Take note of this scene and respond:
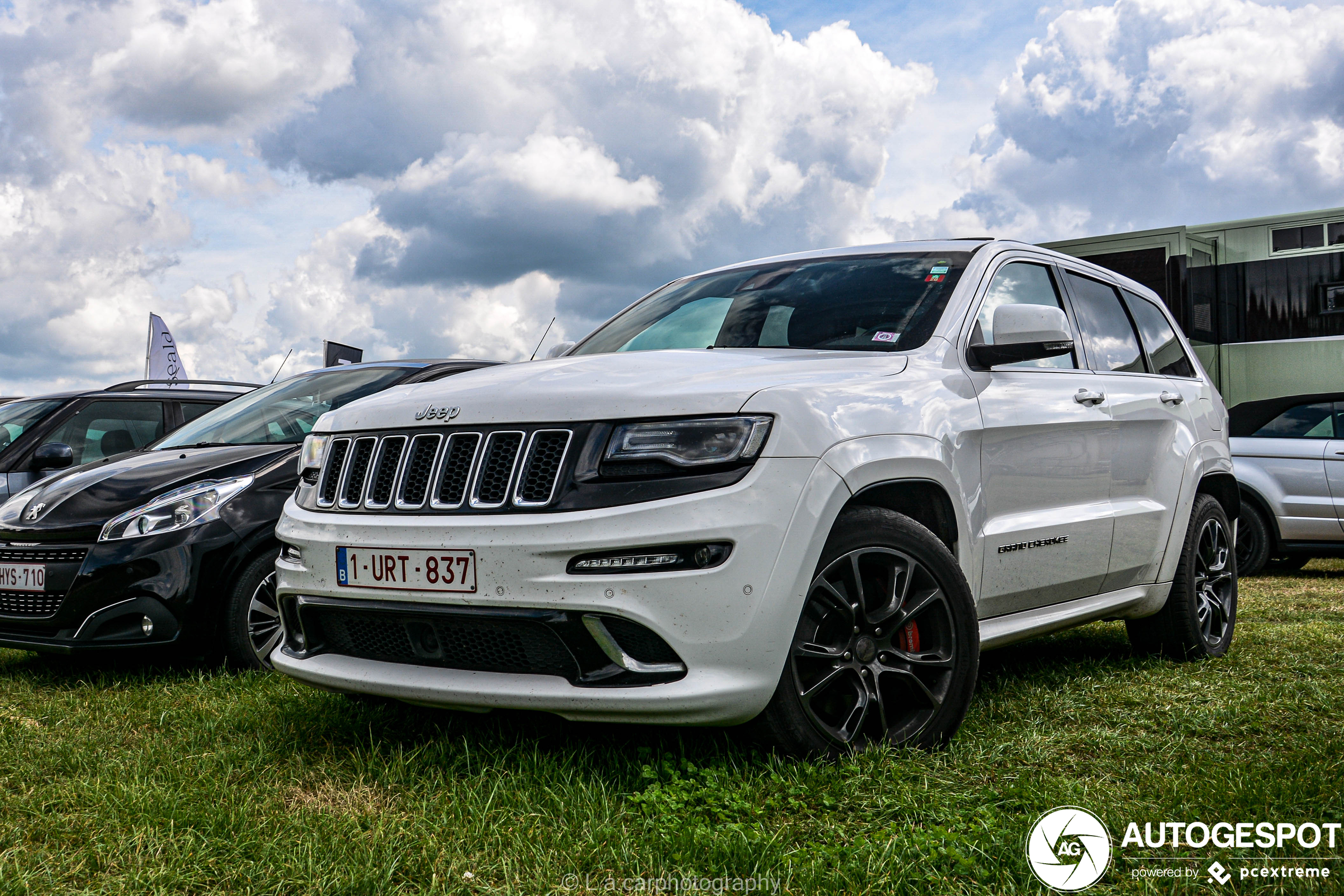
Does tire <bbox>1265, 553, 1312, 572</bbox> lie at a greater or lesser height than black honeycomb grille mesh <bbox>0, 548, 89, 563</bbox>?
lesser

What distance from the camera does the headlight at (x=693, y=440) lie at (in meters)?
2.84

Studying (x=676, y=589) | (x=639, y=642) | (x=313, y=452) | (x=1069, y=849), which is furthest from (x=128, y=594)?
(x=1069, y=849)

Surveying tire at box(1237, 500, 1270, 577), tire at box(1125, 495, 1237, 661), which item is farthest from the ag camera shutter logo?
tire at box(1237, 500, 1270, 577)

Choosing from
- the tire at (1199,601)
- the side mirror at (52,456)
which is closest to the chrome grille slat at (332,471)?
the tire at (1199,601)

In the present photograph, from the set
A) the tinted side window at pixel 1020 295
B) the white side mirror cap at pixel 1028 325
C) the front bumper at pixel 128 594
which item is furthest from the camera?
the front bumper at pixel 128 594

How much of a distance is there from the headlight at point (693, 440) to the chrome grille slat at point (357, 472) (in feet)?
2.78

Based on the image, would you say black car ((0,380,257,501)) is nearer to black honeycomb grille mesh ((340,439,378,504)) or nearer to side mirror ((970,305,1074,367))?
black honeycomb grille mesh ((340,439,378,504))


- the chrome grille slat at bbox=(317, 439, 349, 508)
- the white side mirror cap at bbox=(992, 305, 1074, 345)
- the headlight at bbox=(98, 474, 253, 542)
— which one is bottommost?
the headlight at bbox=(98, 474, 253, 542)

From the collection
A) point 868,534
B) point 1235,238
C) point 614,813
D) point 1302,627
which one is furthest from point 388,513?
point 1235,238

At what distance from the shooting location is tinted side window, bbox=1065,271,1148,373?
4738 mm

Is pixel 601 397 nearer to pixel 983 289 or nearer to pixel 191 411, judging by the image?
pixel 983 289

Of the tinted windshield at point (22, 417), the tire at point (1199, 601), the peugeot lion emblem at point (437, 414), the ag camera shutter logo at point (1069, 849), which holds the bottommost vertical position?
the tire at point (1199, 601)

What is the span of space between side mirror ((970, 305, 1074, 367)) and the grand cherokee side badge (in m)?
0.61

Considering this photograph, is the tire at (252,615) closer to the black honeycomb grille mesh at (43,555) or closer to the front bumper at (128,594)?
the front bumper at (128,594)
